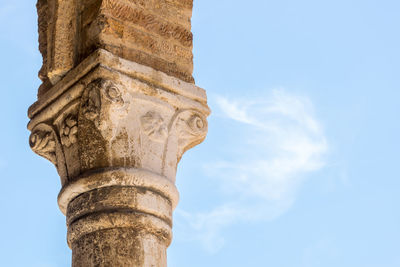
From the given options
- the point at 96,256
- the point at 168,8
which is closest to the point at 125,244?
the point at 96,256

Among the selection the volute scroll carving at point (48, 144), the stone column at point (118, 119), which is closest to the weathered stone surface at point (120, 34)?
the stone column at point (118, 119)

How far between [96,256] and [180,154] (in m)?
0.73

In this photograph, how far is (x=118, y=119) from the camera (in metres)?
3.00

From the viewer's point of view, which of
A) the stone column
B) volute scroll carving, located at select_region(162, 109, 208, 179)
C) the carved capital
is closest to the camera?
the stone column

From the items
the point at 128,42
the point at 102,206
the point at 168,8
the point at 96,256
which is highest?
the point at 168,8

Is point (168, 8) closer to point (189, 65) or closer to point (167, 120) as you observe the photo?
point (189, 65)

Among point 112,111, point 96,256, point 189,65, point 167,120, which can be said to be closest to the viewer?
point 96,256

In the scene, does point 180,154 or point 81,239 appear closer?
point 81,239

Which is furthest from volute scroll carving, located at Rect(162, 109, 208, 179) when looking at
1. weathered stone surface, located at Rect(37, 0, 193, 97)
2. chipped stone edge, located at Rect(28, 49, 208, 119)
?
weathered stone surface, located at Rect(37, 0, 193, 97)

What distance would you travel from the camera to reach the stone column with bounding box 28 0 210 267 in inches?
112

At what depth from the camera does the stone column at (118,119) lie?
9.36ft

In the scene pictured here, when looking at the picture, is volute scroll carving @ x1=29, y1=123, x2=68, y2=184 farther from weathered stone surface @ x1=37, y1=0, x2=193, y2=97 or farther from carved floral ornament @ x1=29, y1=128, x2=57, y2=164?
weathered stone surface @ x1=37, y1=0, x2=193, y2=97

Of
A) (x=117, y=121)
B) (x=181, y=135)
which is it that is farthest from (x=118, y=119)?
(x=181, y=135)

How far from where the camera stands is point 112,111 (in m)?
2.96
